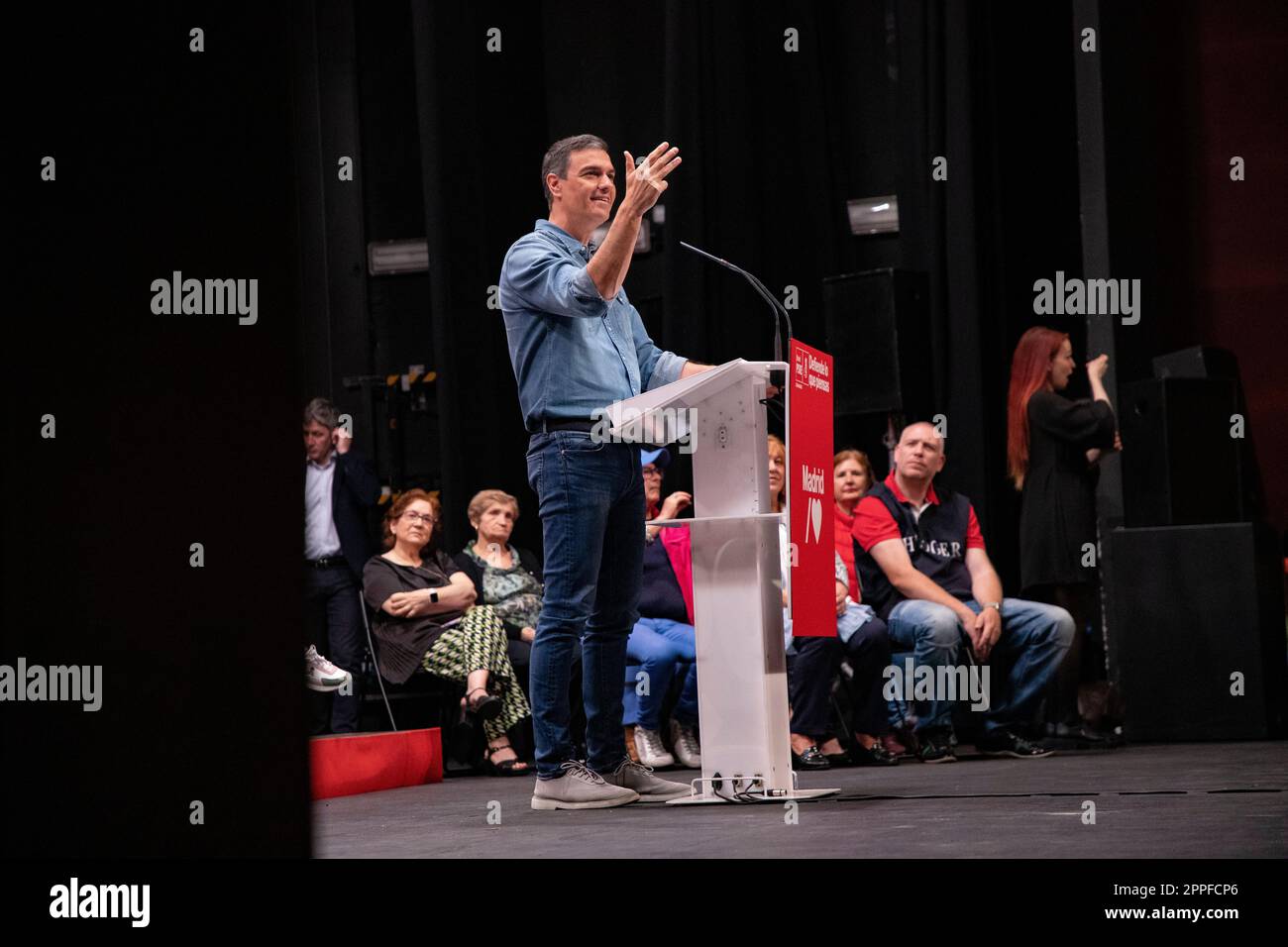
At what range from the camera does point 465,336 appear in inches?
261

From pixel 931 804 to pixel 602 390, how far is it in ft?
3.72

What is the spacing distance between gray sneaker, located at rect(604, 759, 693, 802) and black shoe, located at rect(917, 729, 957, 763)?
5.35ft

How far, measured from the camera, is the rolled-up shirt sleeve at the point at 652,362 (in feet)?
12.2

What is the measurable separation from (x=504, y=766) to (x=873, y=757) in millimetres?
1241

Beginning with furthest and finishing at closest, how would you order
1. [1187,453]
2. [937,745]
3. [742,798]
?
[1187,453], [937,745], [742,798]

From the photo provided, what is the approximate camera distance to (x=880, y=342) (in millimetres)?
5949

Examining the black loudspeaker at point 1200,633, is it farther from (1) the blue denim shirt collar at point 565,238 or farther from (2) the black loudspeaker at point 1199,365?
(1) the blue denim shirt collar at point 565,238

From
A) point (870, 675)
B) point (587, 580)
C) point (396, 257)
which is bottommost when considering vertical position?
point (870, 675)

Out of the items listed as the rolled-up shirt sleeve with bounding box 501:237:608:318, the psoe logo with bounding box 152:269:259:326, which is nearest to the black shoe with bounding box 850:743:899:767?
the rolled-up shirt sleeve with bounding box 501:237:608:318

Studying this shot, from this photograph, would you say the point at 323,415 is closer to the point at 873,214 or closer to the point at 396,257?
the point at 396,257

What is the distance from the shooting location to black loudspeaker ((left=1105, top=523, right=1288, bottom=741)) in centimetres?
557
